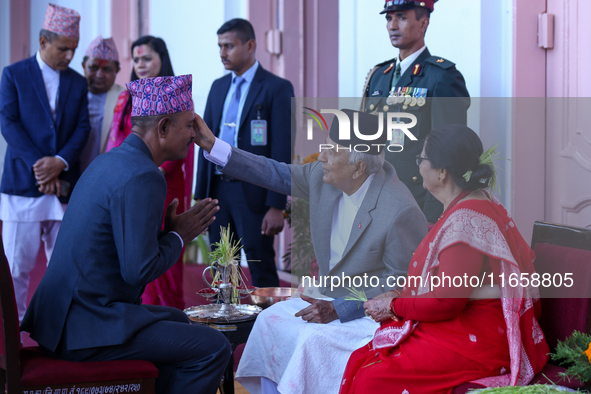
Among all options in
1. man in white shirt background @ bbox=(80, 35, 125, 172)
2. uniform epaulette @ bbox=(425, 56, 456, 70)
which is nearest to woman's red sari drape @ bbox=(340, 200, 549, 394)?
uniform epaulette @ bbox=(425, 56, 456, 70)

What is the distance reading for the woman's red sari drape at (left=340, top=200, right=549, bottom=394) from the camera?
1560 mm

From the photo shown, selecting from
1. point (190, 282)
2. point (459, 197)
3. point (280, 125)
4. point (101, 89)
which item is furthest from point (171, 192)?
point (459, 197)

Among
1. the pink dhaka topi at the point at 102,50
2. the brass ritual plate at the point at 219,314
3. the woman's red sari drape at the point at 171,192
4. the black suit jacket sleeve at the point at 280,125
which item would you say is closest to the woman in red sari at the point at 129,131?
the woman's red sari drape at the point at 171,192

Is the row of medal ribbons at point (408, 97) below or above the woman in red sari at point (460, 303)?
above

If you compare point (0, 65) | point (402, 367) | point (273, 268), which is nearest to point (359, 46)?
point (273, 268)

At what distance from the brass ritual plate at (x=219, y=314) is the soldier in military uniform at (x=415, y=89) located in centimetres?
79

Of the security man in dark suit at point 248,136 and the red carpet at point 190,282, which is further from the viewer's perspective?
the red carpet at point 190,282

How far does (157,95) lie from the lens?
178cm

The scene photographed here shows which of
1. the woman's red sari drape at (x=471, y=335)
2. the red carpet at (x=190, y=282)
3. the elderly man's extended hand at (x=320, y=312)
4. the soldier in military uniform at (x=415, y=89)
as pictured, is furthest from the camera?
the red carpet at (x=190, y=282)

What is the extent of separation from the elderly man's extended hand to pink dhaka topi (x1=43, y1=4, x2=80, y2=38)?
8.35 ft

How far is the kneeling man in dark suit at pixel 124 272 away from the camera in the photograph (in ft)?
5.43

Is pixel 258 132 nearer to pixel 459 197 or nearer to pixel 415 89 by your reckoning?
pixel 415 89

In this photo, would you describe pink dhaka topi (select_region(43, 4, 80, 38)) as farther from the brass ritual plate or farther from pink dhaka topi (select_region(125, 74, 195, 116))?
the brass ritual plate

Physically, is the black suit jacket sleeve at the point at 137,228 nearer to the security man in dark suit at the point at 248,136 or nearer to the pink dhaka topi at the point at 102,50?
the security man in dark suit at the point at 248,136
